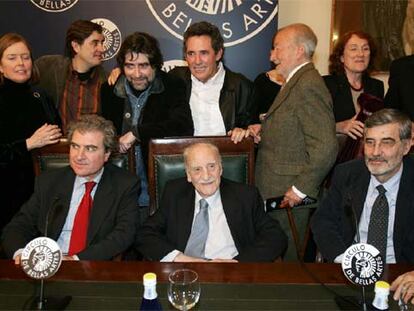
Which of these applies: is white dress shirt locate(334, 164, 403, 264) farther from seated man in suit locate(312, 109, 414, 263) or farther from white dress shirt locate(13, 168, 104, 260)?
white dress shirt locate(13, 168, 104, 260)

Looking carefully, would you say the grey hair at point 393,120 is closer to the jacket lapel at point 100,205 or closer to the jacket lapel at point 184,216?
the jacket lapel at point 184,216

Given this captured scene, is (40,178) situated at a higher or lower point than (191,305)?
higher

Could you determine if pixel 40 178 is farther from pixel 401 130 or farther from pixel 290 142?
pixel 401 130

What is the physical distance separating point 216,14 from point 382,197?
93.7 inches

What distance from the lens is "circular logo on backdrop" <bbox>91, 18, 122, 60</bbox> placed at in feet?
13.2

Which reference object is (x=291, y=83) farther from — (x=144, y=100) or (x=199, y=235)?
(x=199, y=235)

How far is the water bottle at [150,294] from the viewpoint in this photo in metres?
1.37

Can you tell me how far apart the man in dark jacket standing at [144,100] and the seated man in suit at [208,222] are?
1.71 feet

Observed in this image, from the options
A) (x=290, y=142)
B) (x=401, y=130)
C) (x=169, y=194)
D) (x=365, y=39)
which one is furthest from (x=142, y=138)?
(x=365, y=39)

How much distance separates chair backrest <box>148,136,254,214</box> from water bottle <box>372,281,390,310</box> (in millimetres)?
1204

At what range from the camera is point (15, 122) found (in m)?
2.81

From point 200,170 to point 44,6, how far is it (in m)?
2.46

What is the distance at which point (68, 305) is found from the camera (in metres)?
1.54

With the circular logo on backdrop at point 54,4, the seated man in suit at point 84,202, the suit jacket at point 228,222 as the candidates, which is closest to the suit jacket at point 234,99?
the suit jacket at point 228,222
